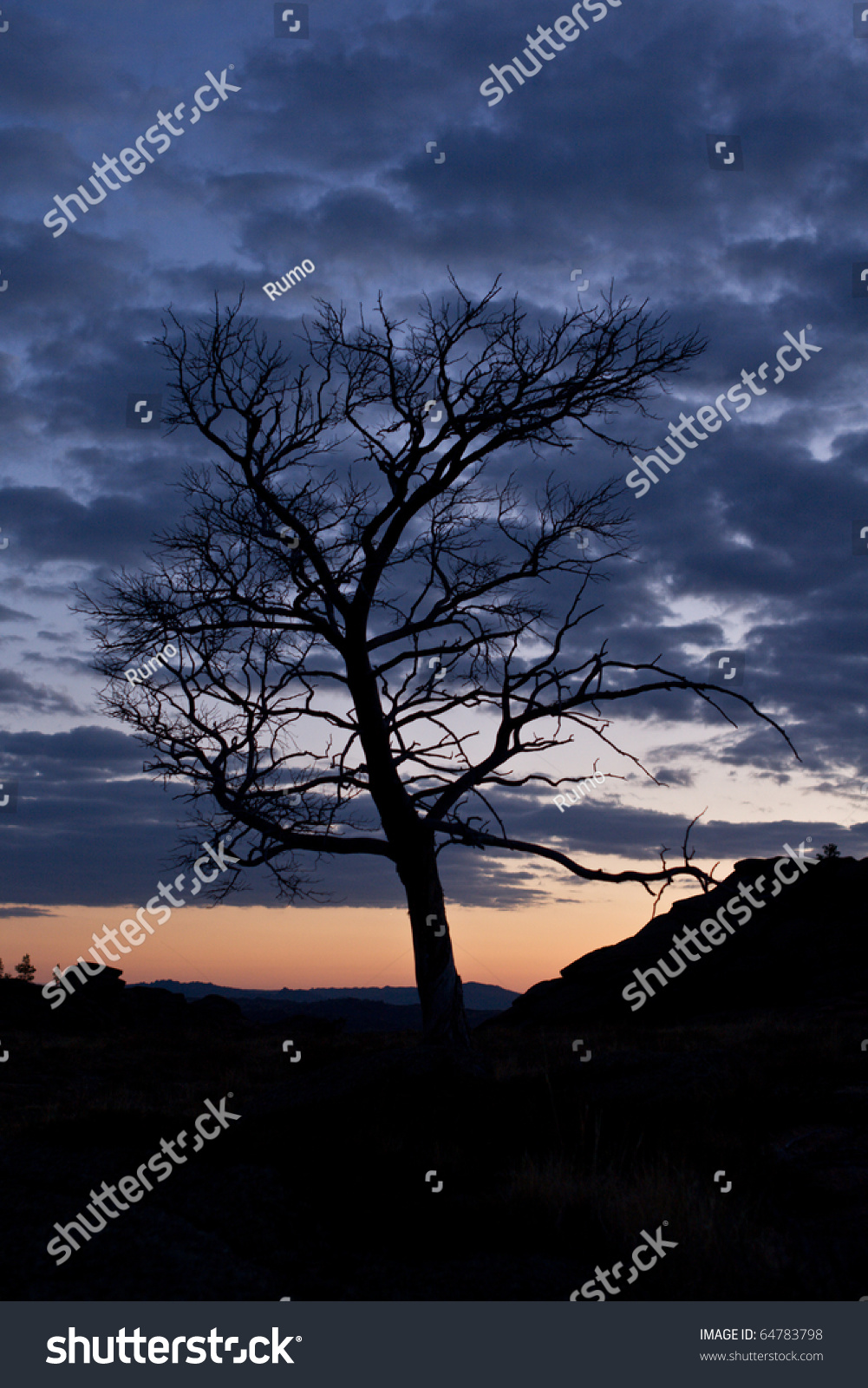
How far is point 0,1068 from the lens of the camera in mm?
18328

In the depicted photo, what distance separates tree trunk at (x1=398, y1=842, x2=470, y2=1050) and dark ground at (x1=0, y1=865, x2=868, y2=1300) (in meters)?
2.58

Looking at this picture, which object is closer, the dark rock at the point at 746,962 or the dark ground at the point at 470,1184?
the dark ground at the point at 470,1184

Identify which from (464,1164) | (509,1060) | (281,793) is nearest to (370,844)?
(281,793)

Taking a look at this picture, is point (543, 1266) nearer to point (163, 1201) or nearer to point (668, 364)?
point (163, 1201)

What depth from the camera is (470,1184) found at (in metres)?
7.48

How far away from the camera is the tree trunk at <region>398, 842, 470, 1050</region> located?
13531 millimetres

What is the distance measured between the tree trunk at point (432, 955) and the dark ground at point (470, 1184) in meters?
2.58

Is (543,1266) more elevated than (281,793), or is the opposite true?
(281,793)

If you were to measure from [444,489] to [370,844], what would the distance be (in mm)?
5525

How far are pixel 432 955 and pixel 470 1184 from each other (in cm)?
609

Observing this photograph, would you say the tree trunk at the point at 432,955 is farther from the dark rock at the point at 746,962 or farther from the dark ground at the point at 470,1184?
the dark rock at the point at 746,962

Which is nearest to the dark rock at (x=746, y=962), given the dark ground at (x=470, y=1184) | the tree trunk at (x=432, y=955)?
the tree trunk at (x=432, y=955)

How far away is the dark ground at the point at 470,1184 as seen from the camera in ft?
18.5
